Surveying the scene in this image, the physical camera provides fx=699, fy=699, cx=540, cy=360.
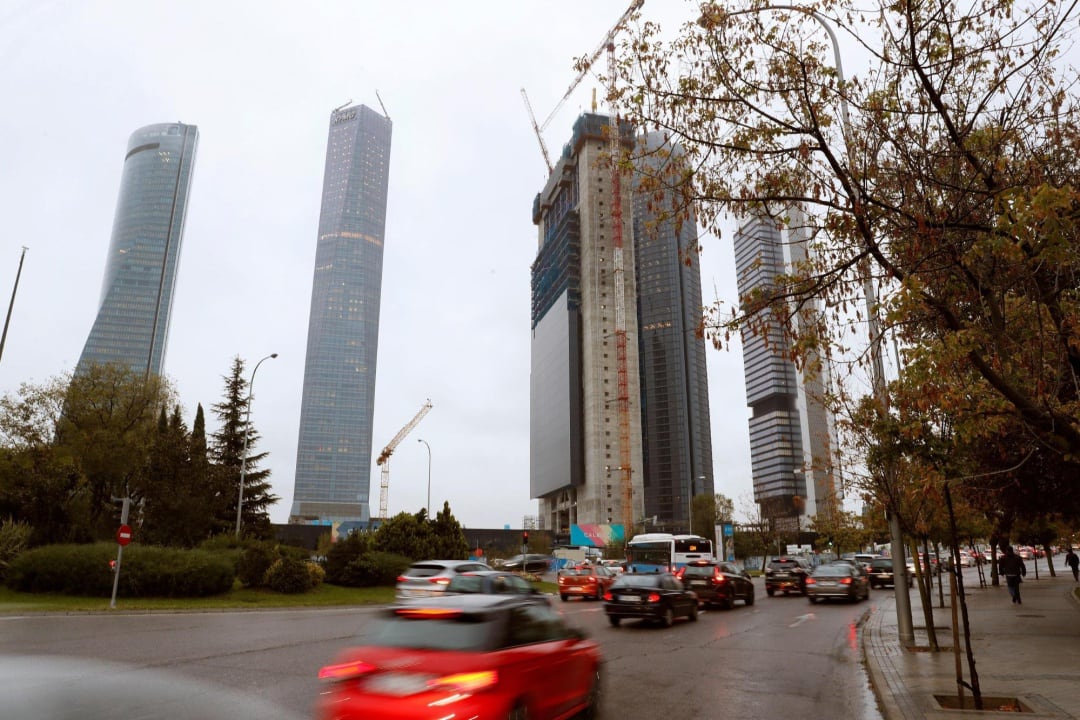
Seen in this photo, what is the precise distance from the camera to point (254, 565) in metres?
27.8

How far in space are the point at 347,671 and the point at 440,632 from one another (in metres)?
0.76

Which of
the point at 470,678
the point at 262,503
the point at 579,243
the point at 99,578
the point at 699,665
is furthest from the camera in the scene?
the point at 579,243

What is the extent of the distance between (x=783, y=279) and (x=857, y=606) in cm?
2295

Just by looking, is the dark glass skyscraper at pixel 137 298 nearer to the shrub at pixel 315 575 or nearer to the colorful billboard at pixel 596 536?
the colorful billboard at pixel 596 536

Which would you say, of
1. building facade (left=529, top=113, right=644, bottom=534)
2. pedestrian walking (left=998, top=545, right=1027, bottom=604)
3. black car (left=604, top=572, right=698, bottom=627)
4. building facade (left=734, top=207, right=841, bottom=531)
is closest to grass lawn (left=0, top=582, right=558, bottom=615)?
black car (left=604, top=572, right=698, bottom=627)

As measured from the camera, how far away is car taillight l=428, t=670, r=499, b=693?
521 centimetres

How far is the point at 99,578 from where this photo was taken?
23.1 m

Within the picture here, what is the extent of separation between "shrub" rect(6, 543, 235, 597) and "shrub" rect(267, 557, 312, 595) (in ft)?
11.3

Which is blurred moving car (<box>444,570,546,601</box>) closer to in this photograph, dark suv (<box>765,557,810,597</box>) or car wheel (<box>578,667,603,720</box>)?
car wheel (<box>578,667,603,720</box>)

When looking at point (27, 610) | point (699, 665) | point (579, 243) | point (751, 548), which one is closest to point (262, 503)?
point (27, 610)

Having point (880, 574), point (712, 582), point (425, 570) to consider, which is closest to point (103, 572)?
point (425, 570)

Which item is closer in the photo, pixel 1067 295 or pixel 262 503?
pixel 1067 295

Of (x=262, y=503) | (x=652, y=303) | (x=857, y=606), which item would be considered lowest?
(x=857, y=606)

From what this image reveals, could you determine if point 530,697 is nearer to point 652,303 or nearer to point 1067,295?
point 1067,295
